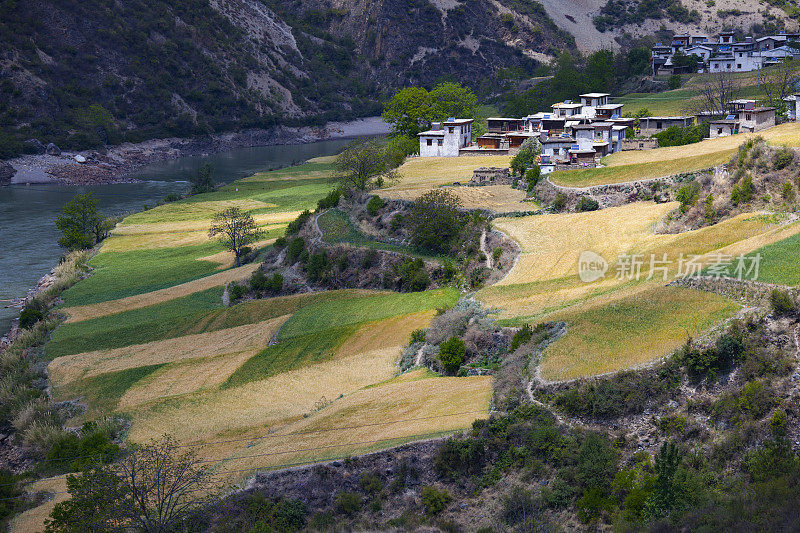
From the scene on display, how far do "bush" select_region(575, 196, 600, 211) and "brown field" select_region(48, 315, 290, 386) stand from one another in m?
22.5

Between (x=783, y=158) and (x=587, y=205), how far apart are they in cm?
1511

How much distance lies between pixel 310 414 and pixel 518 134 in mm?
59391

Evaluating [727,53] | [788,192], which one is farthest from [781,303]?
[727,53]

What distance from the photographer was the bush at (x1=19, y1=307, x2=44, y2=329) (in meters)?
61.2

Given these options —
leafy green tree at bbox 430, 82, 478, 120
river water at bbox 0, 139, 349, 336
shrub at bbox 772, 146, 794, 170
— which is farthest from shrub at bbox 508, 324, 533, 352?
leafy green tree at bbox 430, 82, 478, 120

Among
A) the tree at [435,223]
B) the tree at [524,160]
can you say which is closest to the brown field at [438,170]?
the tree at [524,160]

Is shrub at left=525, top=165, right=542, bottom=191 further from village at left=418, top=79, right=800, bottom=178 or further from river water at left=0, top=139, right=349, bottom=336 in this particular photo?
river water at left=0, top=139, right=349, bottom=336

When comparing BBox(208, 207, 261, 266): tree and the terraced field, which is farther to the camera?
BBox(208, 207, 261, 266): tree

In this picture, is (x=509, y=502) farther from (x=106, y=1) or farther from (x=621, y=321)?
(x=106, y=1)


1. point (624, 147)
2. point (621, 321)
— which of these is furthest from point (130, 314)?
point (624, 147)

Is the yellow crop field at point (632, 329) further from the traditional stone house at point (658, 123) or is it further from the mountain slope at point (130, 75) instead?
the mountain slope at point (130, 75)

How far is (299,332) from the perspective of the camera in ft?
170

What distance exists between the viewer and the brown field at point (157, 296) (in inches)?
2520

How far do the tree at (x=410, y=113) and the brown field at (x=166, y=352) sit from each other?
5784cm
